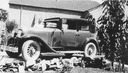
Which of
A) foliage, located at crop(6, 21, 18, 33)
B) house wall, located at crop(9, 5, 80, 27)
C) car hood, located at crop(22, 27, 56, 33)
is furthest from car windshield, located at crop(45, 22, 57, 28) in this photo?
house wall, located at crop(9, 5, 80, 27)

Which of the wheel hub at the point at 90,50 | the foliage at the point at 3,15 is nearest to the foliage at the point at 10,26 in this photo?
the foliage at the point at 3,15

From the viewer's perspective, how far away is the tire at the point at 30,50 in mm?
7320

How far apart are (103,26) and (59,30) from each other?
1749 millimetres

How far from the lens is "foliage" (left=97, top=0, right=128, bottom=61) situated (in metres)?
7.23

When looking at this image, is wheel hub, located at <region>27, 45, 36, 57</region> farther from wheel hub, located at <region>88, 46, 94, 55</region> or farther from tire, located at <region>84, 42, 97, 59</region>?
wheel hub, located at <region>88, 46, 94, 55</region>

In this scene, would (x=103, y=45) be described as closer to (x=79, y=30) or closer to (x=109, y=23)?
(x=109, y=23)

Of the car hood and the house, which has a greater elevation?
the house

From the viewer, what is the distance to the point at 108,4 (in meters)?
7.27

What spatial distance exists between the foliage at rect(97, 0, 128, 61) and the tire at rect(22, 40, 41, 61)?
236 cm

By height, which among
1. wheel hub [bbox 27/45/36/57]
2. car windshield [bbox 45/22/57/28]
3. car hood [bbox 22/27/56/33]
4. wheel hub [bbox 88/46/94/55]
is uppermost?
car windshield [bbox 45/22/57/28]

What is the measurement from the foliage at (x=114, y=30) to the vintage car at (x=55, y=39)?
150 cm

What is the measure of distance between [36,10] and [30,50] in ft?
58.2

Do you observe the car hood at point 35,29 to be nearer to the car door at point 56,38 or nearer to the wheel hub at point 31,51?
the car door at point 56,38

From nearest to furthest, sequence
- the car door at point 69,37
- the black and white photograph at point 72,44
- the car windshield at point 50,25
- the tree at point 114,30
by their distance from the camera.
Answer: the black and white photograph at point 72,44 → the tree at point 114,30 → the car door at point 69,37 → the car windshield at point 50,25
